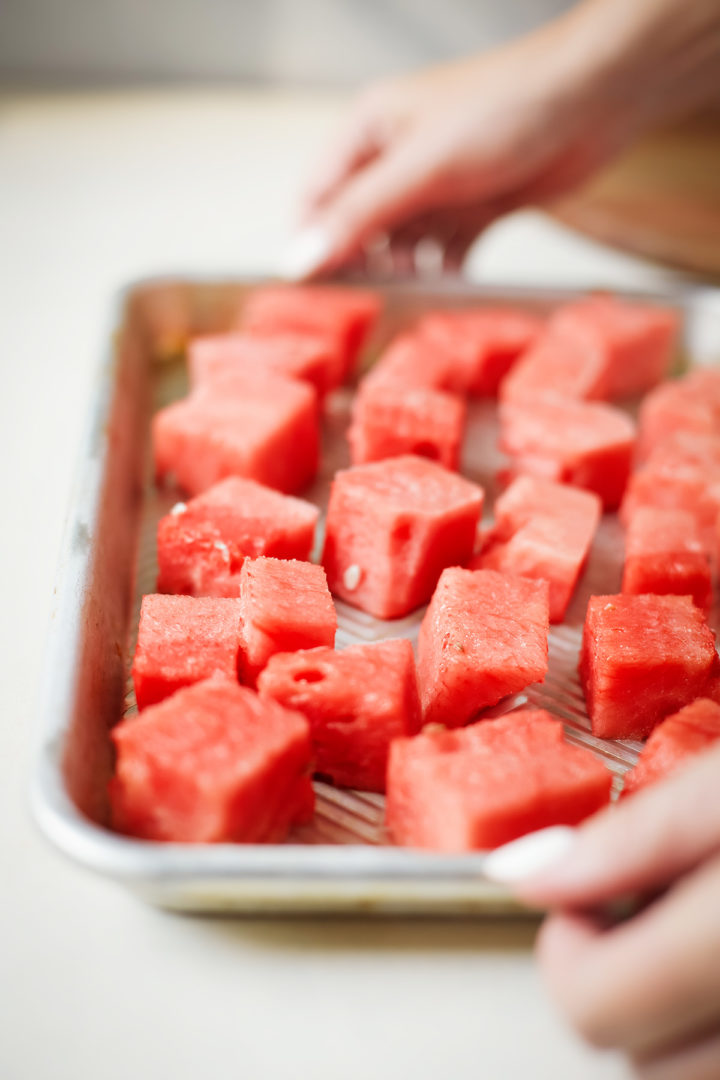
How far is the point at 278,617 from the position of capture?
1.26m

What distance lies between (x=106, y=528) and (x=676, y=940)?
100 cm

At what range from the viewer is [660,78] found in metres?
2.19

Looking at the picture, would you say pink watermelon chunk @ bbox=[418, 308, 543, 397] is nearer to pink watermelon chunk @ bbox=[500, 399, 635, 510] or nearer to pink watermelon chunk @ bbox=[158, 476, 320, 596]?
pink watermelon chunk @ bbox=[500, 399, 635, 510]

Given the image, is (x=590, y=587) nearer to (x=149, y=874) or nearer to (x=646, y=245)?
(x=149, y=874)

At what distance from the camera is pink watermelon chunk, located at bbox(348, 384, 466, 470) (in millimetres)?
1752

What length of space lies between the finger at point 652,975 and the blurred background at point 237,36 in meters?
2.97

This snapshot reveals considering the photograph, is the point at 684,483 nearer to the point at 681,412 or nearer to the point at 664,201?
the point at 681,412

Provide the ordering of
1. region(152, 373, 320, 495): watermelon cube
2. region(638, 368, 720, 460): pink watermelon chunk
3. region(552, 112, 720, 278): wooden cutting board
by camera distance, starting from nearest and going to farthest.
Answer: region(152, 373, 320, 495): watermelon cube, region(638, 368, 720, 460): pink watermelon chunk, region(552, 112, 720, 278): wooden cutting board

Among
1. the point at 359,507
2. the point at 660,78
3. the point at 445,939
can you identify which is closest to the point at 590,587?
the point at 359,507

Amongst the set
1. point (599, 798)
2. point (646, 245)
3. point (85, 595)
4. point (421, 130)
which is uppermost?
point (421, 130)

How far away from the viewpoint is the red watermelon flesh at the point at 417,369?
6.30ft

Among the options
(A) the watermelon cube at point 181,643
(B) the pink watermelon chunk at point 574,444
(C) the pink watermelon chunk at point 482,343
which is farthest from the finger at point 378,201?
(A) the watermelon cube at point 181,643

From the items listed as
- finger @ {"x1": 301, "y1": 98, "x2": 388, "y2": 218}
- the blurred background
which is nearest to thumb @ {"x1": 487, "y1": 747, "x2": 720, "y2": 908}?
finger @ {"x1": 301, "y1": 98, "x2": 388, "y2": 218}

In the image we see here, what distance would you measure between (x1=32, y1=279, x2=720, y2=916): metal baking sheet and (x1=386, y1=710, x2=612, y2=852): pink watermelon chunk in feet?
0.19
